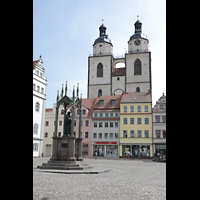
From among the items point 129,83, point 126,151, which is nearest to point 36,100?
point 126,151

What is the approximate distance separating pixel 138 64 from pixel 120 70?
211 inches

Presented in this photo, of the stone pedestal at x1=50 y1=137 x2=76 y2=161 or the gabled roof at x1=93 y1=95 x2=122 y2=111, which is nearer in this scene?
the stone pedestal at x1=50 y1=137 x2=76 y2=161

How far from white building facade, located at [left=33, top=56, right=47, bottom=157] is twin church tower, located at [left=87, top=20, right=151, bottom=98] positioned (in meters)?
24.0

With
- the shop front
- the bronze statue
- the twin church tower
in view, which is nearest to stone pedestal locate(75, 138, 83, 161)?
the bronze statue

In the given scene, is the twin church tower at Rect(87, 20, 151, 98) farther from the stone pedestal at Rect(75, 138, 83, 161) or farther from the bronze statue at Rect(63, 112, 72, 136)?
the bronze statue at Rect(63, 112, 72, 136)

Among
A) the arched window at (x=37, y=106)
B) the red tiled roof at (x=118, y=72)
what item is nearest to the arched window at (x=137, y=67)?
the red tiled roof at (x=118, y=72)

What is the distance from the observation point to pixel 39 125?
38781 mm

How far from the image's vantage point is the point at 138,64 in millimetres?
62125

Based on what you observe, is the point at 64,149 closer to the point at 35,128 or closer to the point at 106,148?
the point at 35,128

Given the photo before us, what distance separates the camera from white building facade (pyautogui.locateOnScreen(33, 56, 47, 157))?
3766 centimetres

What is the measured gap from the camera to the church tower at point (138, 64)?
59719 mm

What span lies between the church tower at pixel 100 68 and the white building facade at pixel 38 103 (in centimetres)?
2348
